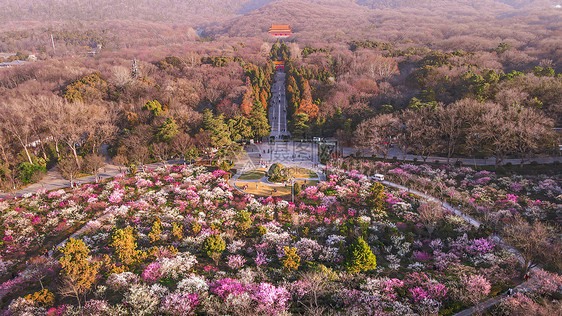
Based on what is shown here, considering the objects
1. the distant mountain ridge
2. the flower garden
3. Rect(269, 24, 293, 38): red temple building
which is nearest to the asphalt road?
the flower garden

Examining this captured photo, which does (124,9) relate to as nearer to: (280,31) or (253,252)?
(280,31)

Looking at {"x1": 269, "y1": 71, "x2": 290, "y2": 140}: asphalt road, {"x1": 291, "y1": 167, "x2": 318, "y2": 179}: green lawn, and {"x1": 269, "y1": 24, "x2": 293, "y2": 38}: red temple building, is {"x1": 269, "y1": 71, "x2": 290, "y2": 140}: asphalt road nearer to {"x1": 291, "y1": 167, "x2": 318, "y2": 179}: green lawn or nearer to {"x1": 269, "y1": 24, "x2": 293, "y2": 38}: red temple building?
{"x1": 291, "y1": 167, "x2": 318, "y2": 179}: green lawn

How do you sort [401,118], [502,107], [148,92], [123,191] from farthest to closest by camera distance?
[148,92]
[401,118]
[502,107]
[123,191]

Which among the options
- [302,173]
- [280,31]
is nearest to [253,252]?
[302,173]

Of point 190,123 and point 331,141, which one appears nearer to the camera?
point 190,123

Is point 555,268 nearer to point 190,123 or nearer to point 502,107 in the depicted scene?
point 502,107

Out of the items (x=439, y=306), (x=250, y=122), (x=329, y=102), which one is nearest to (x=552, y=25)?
(x=329, y=102)

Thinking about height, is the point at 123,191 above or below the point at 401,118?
below
